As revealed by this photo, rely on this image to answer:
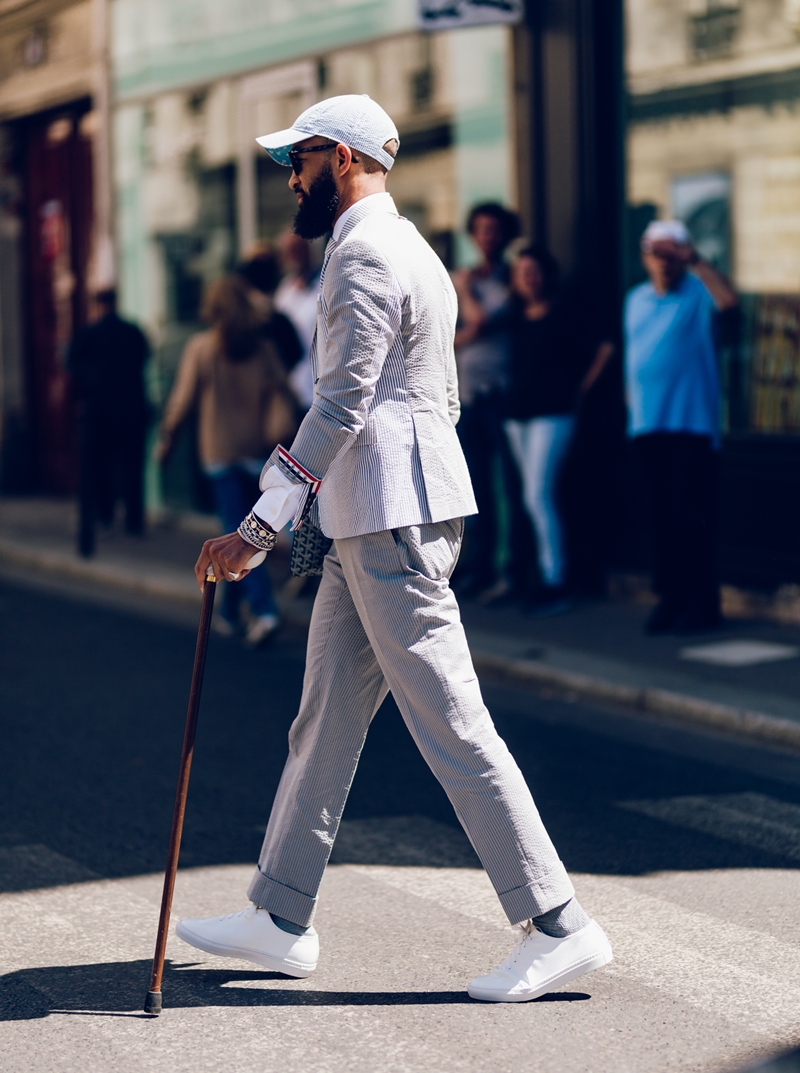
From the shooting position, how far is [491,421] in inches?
376

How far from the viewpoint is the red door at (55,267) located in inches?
621

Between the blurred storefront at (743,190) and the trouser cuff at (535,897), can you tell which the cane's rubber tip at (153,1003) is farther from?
the blurred storefront at (743,190)

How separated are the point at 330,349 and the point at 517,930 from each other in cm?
159

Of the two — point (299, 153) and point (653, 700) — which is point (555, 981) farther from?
point (653, 700)

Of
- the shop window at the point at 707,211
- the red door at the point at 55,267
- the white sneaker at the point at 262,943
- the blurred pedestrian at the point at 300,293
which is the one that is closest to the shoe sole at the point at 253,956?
the white sneaker at the point at 262,943

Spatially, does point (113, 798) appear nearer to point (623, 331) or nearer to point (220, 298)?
point (220, 298)

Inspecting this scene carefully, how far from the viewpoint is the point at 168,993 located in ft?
12.4

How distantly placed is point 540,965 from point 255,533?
3.76ft

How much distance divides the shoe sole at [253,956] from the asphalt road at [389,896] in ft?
0.12

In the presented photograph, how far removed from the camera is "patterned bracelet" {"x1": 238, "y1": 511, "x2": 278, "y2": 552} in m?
3.59

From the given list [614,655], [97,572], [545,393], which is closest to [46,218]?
[97,572]

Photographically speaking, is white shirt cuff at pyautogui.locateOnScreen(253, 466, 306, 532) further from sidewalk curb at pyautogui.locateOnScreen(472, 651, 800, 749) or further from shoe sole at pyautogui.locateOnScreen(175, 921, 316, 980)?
sidewalk curb at pyautogui.locateOnScreen(472, 651, 800, 749)

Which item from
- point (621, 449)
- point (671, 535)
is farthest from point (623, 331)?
point (671, 535)

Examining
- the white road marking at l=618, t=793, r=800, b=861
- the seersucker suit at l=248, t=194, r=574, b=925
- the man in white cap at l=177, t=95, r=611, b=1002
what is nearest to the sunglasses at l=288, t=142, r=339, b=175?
the man in white cap at l=177, t=95, r=611, b=1002
